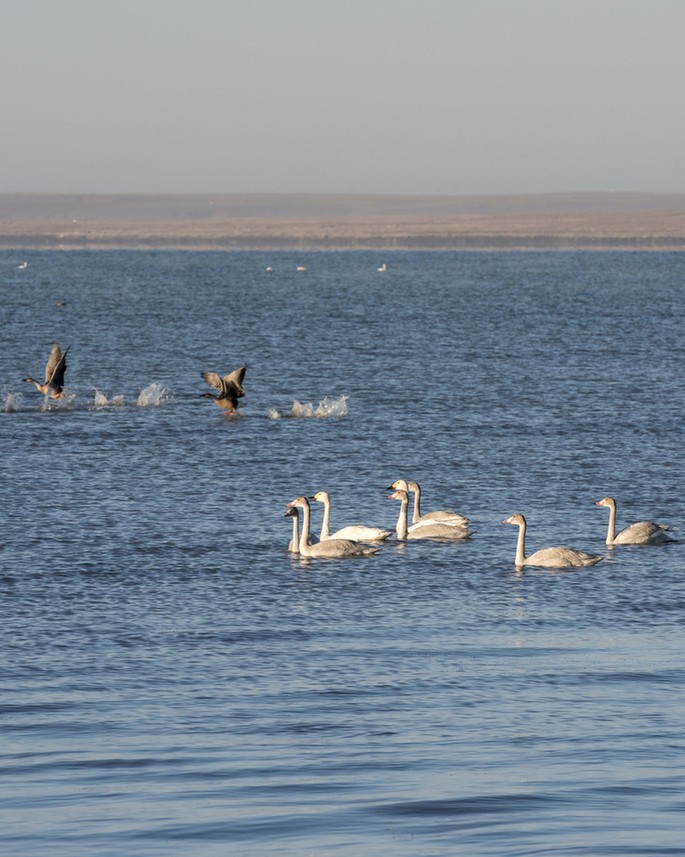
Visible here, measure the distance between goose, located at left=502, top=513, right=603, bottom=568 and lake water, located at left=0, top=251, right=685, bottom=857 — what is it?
253mm

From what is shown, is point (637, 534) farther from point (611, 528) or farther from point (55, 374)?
point (55, 374)

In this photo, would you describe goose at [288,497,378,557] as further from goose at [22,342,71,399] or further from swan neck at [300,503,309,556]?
goose at [22,342,71,399]

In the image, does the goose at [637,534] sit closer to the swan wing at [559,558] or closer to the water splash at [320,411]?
the swan wing at [559,558]

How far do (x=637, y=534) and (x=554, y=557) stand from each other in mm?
Answer: 1938

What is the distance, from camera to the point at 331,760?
43.9ft

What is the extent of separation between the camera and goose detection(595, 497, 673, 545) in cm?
2352

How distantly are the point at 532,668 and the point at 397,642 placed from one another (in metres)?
1.77

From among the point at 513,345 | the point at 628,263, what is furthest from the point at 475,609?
the point at 628,263

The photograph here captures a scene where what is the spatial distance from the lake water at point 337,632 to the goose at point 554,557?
0.83 ft

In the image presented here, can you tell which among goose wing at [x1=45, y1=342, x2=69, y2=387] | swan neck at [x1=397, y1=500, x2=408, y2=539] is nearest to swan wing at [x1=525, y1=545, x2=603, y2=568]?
swan neck at [x1=397, y1=500, x2=408, y2=539]

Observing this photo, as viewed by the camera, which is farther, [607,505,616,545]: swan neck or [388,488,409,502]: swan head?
[388,488,409,502]: swan head

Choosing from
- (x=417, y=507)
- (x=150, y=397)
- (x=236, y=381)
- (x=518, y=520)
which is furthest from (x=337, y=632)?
(x=150, y=397)

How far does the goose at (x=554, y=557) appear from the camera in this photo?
72.6 feet

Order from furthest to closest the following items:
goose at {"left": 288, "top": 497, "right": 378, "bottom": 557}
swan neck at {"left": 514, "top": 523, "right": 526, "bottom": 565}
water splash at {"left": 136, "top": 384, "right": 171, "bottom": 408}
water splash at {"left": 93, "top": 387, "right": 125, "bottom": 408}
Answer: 1. water splash at {"left": 136, "top": 384, "right": 171, "bottom": 408}
2. water splash at {"left": 93, "top": 387, "right": 125, "bottom": 408}
3. goose at {"left": 288, "top": 497, "right": 378, "bottom": 557}
4. swan neck at {"left": 514, "top": 523, "right": 526, "bottom": 565}
